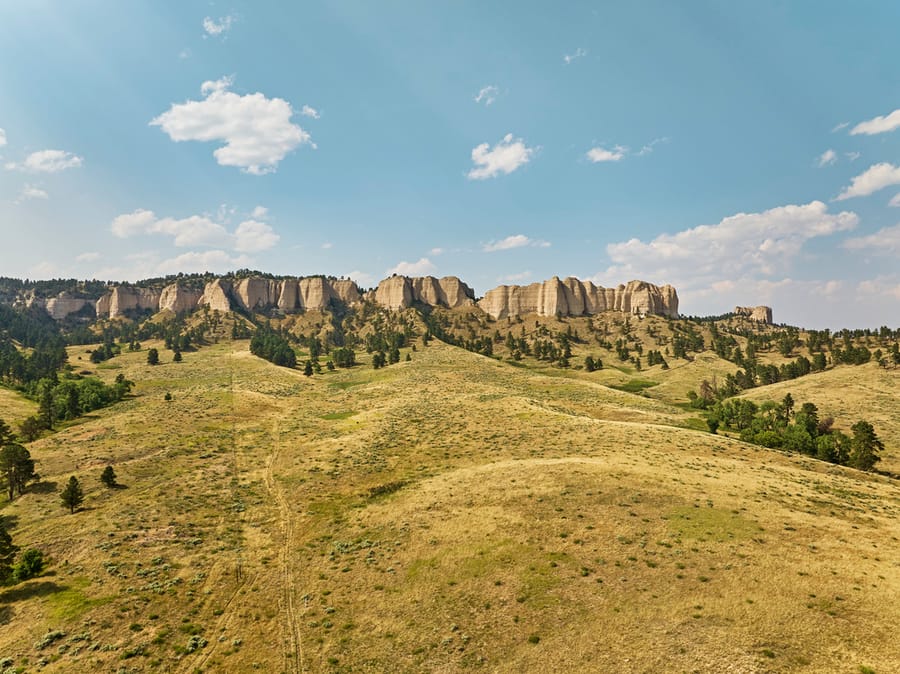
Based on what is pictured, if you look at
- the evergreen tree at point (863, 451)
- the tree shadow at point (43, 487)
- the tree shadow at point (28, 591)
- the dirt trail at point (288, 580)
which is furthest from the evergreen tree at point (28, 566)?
the evergreen tree at point (863, 451)

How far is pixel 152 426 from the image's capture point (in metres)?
79.7

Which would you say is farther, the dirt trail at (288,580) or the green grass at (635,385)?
the green grass at (635,385)

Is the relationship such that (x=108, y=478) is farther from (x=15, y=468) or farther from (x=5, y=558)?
(x=5, y=558)

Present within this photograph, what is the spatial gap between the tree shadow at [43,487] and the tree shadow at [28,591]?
80.9ft

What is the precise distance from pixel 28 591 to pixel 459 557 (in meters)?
31.2

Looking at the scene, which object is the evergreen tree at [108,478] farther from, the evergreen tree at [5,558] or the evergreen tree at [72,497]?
the evergreen tree at [5,558]

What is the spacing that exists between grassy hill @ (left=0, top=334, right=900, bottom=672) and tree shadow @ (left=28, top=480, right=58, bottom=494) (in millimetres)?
534

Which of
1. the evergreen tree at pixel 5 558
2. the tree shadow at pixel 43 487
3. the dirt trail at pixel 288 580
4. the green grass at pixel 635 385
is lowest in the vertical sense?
the tree shadow at pixel 43 487

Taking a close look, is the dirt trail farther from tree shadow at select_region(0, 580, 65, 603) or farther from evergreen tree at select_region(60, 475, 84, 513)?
evergreen tree at select_region(60, 475, 84, 513)

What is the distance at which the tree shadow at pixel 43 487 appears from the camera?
1981 inches

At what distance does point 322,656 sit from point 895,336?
244 metres

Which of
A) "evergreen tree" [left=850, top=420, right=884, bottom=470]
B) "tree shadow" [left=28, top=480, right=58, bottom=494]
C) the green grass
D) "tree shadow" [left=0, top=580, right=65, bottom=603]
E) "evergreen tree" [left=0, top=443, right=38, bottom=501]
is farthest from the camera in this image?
the green grass

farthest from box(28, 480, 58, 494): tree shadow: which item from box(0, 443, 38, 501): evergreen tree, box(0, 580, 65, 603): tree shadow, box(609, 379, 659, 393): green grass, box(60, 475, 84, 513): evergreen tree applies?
box(609, 379, 659, 393): green grass

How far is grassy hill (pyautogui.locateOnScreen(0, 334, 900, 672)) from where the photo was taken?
77.0 feet
